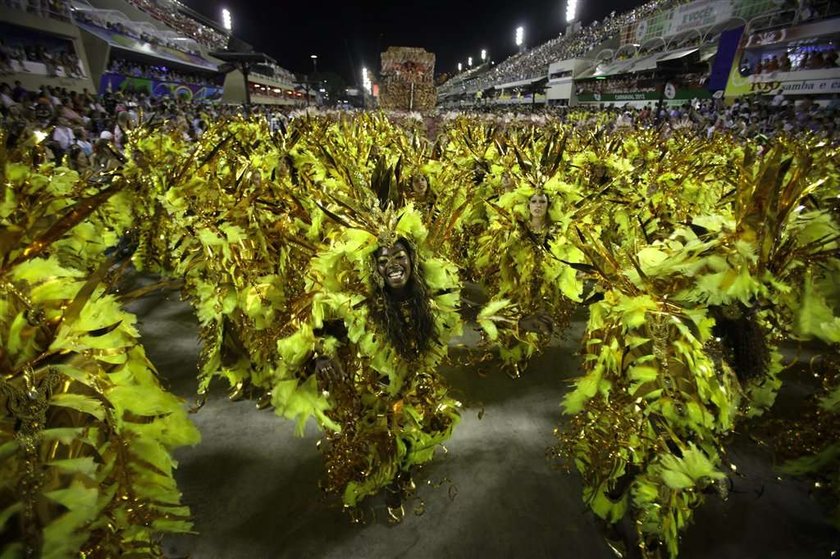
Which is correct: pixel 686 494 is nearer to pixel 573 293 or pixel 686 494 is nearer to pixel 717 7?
pixel 573 293

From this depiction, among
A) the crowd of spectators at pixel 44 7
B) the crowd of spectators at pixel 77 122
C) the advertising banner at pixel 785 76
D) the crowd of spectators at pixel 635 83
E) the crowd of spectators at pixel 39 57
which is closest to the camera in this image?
the crowd of spectators at pixel 77 122

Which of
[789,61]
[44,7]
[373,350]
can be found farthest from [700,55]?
[44,7]

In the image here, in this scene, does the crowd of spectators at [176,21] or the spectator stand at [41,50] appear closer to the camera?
the spectator stand at [41,50]

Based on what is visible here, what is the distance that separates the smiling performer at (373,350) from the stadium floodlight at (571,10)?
216 ft

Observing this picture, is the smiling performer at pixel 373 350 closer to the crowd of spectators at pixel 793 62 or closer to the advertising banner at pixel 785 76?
the advertising banner at pixel 785 76

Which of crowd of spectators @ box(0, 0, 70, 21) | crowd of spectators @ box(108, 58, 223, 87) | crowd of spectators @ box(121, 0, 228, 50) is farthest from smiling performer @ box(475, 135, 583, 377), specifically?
crowd of spectators @ box(121, 0, 228, 50)

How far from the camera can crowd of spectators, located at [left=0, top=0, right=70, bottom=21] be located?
40.4 feet

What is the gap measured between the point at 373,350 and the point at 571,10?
67.4m

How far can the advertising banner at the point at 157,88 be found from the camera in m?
16.8

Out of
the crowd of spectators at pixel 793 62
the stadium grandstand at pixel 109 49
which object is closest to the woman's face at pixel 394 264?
the stadium grandstand at pixel 109 49

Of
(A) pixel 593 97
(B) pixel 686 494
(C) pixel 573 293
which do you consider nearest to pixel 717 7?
(A) pixel 593 97

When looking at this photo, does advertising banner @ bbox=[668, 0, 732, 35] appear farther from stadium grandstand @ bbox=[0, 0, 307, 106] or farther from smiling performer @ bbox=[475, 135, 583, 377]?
smiling performer @ bbox=[475, 135, 583, 377]

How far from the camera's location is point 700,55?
22281mm

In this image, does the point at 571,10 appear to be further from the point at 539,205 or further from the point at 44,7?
the point at 539,205
